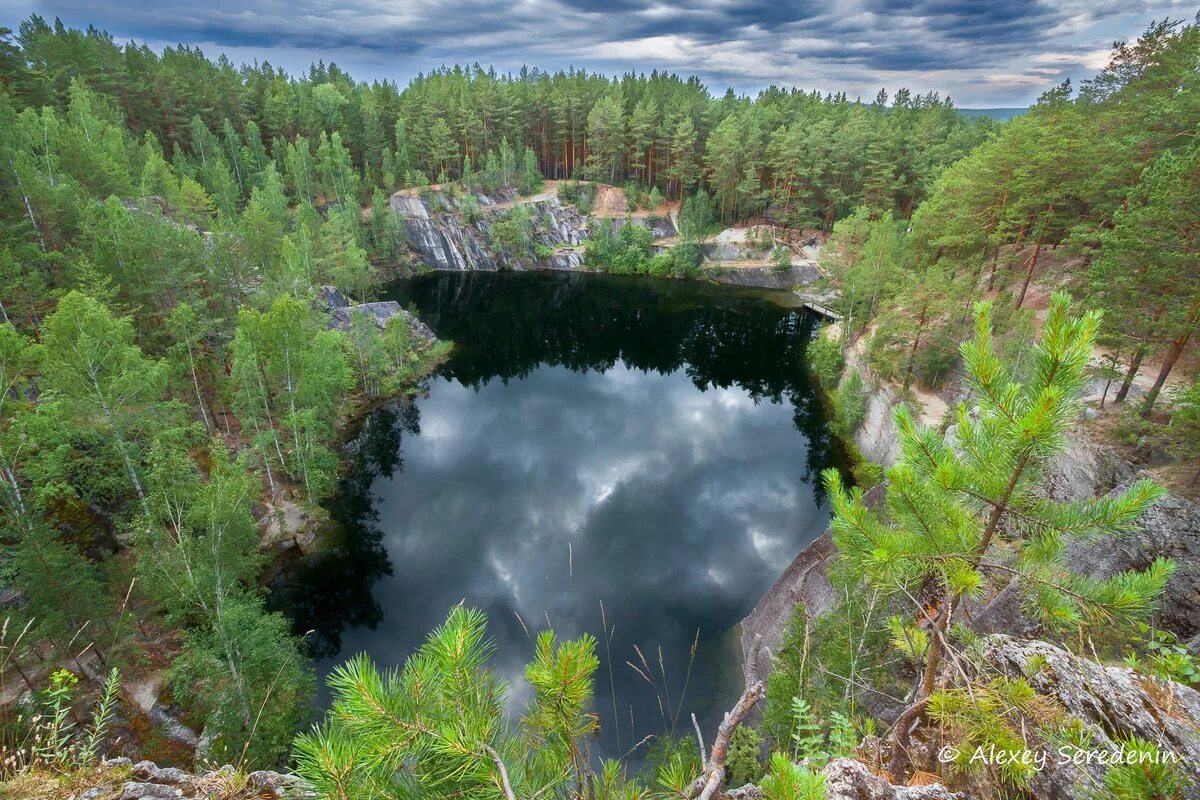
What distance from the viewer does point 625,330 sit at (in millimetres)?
53344

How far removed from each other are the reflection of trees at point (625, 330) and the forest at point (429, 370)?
3722 mm

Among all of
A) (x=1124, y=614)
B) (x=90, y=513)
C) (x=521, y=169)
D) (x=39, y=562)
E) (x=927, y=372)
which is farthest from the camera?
(x=521, y=169)

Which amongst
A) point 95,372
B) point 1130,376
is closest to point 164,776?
point 95,372

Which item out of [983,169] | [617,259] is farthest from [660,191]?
[983,169]

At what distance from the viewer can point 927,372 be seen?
29.6 metres

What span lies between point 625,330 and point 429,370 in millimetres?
20230

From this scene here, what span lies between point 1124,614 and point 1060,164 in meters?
34.2

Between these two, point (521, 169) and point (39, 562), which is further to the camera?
point (521, 169)

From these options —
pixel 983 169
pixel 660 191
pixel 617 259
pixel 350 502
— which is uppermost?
pixel 983 169

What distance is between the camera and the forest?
360 cm

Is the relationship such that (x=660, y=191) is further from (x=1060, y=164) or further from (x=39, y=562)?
(x=39, y=562)

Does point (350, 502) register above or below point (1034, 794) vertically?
below

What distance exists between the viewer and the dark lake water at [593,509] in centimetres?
2003

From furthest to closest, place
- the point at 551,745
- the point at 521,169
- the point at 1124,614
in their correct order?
the point at 521,169, the point at 1124,614, the point at 551,745
